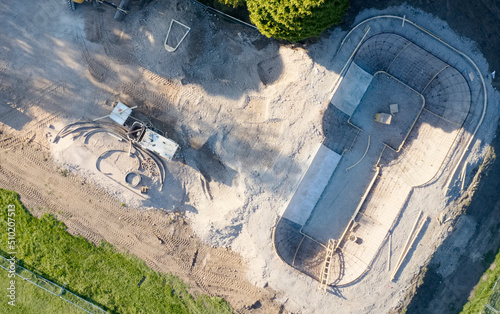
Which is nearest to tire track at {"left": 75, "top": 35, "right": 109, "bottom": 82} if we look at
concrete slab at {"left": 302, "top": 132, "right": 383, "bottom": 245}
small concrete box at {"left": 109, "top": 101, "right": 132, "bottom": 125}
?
small concrete box at {"left": 109, "top": 101, "right": 132, "bottom": 125}

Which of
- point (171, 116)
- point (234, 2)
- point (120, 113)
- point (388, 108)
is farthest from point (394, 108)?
point (120, 113)

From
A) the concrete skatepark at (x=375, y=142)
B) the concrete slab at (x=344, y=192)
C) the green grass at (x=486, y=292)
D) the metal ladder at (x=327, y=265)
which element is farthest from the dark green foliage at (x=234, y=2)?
the green grass at (x=486, y=292)

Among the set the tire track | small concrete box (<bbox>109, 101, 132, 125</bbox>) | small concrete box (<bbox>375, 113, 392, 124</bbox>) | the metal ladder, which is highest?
small concrete box (<bbox>375, 113, 392, 124</bbox>)

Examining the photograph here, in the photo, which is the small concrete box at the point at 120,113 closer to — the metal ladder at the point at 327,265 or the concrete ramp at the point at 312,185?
the concrete ramp at the point at 312,185

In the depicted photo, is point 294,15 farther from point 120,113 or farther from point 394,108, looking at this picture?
point 120,113

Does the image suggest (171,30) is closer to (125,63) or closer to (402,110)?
(125,63)

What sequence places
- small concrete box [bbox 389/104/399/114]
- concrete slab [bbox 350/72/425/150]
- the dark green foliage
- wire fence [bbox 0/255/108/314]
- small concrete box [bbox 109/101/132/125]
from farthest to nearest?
concrete slab [bbox 350/72/425/150] → small concrete box [bbox 389/104/399/114] → wire fence [bbox 0/255/108/314] → small concrete box [bbox 109/101/132/125] → the dark green foliage

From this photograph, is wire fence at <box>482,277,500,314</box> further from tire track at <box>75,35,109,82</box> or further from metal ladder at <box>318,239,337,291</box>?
tire track at <box>75,35,109,82</box>
